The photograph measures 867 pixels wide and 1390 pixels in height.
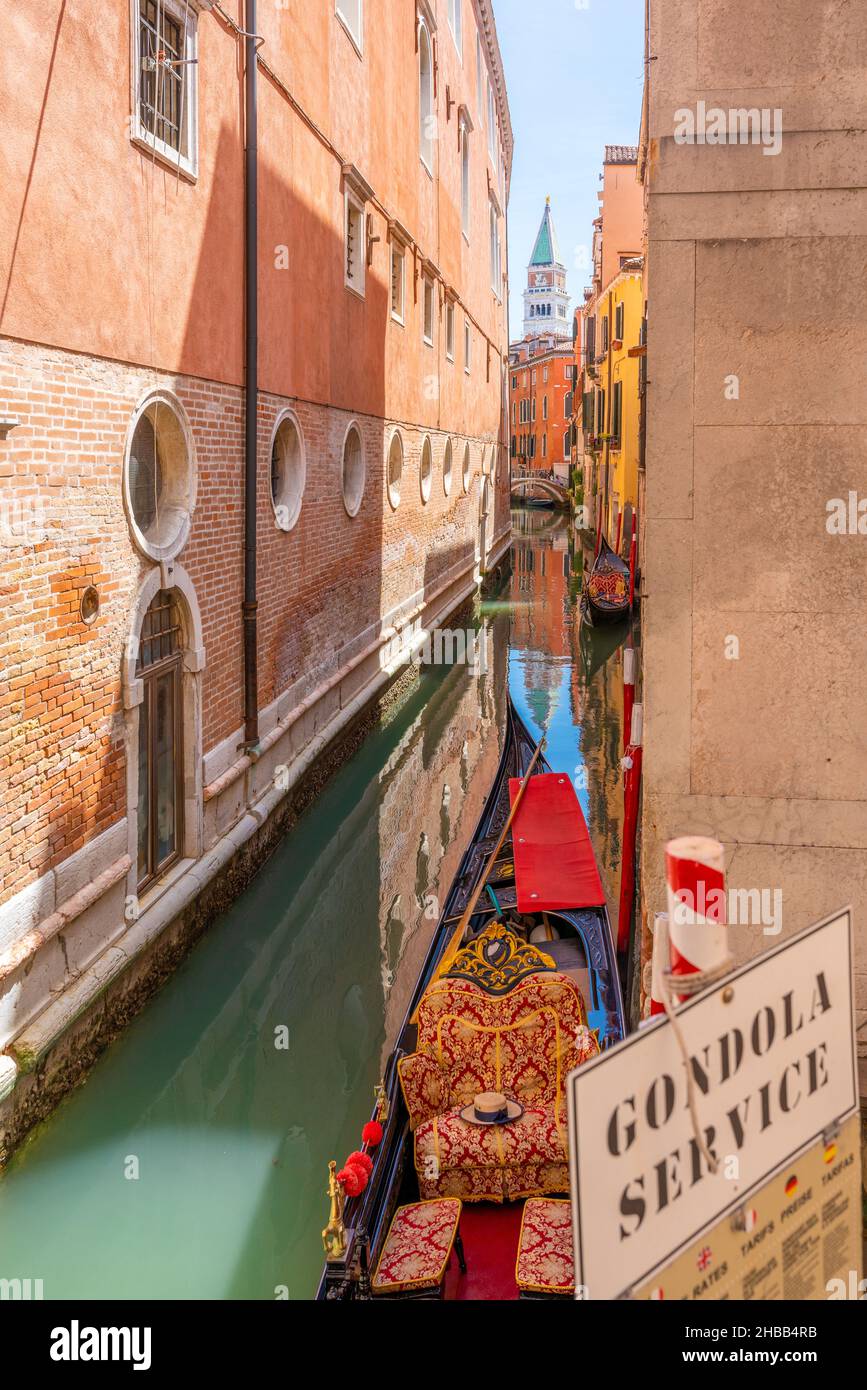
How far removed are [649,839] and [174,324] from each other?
4378 millimetres

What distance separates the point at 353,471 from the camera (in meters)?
12.9

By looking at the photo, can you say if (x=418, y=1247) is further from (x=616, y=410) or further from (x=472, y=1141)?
(x=616, y=410)

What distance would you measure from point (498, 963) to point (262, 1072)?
6.93ft

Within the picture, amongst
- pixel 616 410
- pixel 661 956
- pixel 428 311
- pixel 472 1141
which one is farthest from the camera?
pixel 616 410

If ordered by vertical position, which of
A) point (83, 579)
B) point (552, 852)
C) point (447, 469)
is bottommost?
point (552, 852)

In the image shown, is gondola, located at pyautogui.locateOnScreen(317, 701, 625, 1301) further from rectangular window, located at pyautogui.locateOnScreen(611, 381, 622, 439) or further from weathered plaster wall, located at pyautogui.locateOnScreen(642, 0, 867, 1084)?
rectangular window, located at pyautogui.locateOnScreen(611, 381, 622, 439)

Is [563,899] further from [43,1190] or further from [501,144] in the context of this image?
[501,144]

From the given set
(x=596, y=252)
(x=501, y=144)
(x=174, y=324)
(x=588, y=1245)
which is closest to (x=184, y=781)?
(x=174, y=324)

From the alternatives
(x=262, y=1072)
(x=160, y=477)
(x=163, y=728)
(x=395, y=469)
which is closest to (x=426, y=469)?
(x=395, y=469)

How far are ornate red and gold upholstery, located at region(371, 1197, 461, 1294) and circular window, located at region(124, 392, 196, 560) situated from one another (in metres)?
3.97

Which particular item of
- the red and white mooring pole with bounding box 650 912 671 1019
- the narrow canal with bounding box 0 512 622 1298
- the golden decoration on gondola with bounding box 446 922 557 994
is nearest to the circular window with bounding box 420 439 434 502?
the narrow canal with bounding box 0 512 622 1298

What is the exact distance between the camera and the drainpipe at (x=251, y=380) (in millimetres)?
8297

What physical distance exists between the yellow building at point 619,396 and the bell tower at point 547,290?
68.0m

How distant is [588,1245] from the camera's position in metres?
1.74
